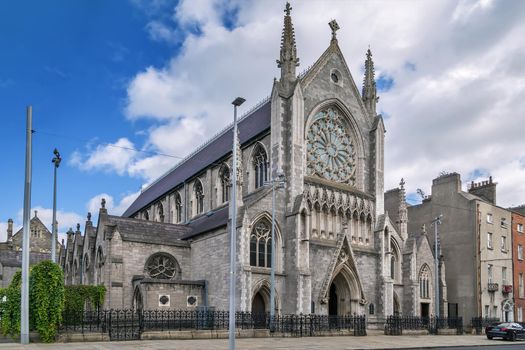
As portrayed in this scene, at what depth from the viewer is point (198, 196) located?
51.7 m

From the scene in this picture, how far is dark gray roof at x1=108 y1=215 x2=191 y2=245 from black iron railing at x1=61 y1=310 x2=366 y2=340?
11678 millimetres

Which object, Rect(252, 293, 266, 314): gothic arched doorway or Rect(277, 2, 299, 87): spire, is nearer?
Rect(252, 293, 266, 314): gothic arched doorway

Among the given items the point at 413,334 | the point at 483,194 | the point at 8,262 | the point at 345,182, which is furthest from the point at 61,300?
the point at 8,262

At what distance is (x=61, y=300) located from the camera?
23.6m

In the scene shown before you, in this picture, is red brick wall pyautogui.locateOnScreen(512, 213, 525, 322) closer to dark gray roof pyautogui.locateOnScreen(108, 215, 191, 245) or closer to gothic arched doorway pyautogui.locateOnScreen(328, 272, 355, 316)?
gothic arched doorway pyautogui.locateOnScreen(328, 272, 355, 316)

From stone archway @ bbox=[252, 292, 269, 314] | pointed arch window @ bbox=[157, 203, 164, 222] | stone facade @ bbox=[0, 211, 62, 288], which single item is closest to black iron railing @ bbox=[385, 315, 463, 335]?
stone archway @ bbox=[252, 292, 269, 314]

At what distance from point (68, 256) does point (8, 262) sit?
845 inches

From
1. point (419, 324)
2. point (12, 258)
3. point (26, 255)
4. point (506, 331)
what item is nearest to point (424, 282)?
point (419, 324)

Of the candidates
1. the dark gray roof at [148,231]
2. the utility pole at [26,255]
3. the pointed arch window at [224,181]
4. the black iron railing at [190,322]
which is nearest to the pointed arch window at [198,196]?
the pointed arch window at [224,181]

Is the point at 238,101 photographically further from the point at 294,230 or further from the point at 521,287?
the point at 521,287

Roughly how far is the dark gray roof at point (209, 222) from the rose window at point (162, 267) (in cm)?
237

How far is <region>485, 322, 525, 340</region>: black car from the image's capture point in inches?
1401

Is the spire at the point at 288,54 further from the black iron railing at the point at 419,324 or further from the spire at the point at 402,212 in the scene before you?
the black iron railing at the point at 419,324

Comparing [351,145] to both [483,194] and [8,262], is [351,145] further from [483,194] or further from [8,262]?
[8,262]
